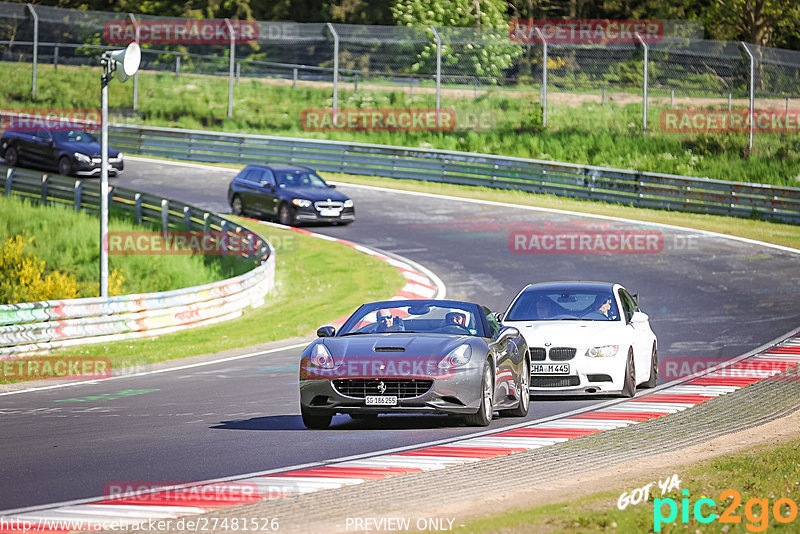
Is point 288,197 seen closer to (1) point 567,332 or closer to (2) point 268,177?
(2) point 268,177

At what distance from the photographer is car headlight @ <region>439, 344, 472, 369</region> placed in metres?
11.5

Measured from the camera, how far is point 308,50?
143 feet

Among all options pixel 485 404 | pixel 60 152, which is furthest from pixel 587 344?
pixel 60 152

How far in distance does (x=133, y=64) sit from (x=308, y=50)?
24.4 meters

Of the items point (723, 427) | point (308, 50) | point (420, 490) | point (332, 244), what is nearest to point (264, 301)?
point (332, 244)

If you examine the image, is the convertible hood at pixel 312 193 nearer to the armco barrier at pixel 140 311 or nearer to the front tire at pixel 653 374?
the armco barrier at pixel 140 311

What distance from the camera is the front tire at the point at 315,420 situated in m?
11.9

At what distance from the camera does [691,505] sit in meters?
7.73

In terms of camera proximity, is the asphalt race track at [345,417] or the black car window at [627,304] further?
the black car window at [627,304]

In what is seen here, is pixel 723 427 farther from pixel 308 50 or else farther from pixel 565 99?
pixel 308 50

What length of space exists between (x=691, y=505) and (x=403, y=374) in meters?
4.15

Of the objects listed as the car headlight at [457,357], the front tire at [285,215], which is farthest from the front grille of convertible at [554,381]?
the front tire at [285,215]

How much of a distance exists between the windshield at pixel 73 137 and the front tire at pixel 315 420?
29.2m

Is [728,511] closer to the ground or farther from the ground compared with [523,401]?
farther from the ground
